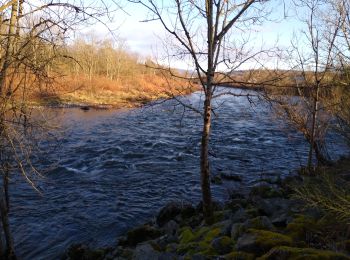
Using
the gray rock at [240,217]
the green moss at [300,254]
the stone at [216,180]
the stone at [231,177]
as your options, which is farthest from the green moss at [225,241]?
the stone at [231,177]

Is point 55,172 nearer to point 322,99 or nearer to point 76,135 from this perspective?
point 76,135

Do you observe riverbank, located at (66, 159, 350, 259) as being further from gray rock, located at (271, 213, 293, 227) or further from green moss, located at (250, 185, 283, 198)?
green moss, located at (250, 185, 283, 198)

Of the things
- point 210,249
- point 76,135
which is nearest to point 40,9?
point 210,249

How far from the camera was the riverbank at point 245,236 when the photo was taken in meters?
4.29

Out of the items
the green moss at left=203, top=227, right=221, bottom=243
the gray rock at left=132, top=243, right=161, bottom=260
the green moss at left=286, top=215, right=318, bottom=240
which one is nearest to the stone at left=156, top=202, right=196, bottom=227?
the green moss at left=203, top=227, right=221, bottom=243

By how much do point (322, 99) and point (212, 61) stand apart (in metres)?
5.92

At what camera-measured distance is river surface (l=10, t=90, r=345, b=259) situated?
7.87 meters

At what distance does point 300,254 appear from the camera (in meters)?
3.86

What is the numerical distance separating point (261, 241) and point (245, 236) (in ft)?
1.18

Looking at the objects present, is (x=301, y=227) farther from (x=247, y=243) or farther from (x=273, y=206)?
(x=273, y=206)

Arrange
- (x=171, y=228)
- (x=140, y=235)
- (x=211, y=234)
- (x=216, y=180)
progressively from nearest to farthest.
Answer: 1. (x=211, y=234)
2. (x=140, y=235)
3. (x=171, y=228)
4. (x=216, y=180)

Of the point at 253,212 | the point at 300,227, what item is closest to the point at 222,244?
the point at 300,227

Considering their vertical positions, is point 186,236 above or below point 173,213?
above

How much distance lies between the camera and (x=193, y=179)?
37.5 feet
